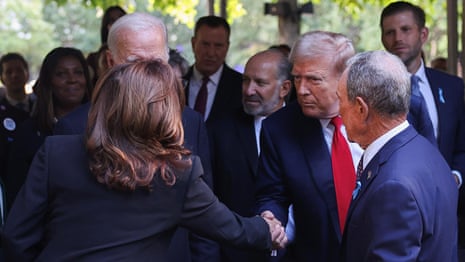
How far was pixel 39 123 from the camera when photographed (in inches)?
182

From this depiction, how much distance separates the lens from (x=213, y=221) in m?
2.85

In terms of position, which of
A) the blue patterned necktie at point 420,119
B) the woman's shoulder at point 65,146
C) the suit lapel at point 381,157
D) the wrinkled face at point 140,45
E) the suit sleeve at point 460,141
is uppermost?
the wrinkled face at point 140,45

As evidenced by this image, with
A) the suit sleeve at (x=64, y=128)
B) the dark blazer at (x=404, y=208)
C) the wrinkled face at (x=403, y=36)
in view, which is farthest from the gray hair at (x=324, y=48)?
the wrinkled face at (x=403, y=36)

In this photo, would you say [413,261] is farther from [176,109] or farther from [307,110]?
[307,110]

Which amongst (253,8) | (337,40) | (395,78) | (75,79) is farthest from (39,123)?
(253,8)

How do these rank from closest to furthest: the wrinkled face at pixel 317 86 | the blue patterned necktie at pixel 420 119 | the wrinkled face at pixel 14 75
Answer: the wrinkled face at pixel 317 86 < the blue patterned necktie at pixel 420 119 < the wrinkled face at pixel 14 75

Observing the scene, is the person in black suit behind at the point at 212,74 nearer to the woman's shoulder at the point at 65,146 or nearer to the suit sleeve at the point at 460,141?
the suit sleeve at the point at 460,141

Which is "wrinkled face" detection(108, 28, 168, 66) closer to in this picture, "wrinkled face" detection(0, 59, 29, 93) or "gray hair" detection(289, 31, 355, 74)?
"gray hair" detection(289, 31, 355, 74)

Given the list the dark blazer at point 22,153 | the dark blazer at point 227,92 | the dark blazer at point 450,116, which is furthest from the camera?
the dark blazer at point 227,92

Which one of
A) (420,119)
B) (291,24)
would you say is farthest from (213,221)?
(291,24)

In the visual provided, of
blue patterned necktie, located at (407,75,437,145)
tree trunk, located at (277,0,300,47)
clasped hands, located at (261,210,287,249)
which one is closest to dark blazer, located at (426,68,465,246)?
blue patterned necktie, located at (407,75,437,145)

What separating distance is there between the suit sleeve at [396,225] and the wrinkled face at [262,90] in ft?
6.77

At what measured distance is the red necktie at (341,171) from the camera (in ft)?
12.1

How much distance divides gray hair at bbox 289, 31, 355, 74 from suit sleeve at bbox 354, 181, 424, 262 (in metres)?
1.17
